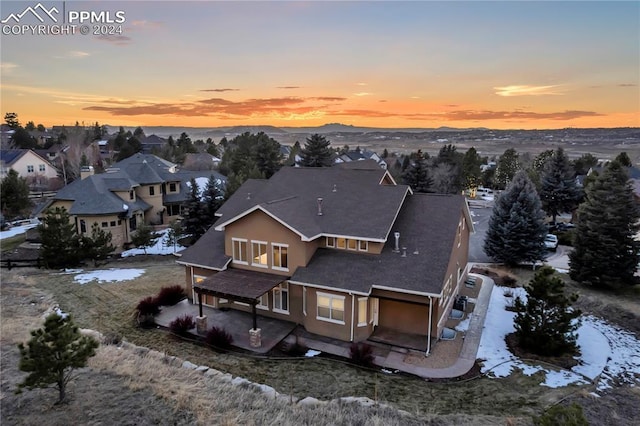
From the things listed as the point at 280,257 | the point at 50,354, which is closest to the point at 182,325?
the point at 280,257

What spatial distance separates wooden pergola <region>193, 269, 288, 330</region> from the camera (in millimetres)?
16859

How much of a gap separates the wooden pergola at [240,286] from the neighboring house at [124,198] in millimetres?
21214

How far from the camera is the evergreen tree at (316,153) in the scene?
5838 centimetres

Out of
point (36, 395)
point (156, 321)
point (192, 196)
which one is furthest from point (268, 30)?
point (36, 395)

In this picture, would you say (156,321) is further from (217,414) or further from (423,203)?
(423,203)

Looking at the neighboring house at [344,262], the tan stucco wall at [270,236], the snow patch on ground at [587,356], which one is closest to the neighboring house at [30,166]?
the neighboring house at [344,262]

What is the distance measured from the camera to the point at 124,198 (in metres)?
38.5

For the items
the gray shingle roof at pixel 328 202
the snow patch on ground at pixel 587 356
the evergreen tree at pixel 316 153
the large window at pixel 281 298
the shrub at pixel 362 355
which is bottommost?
the snow patch on ground at pixel 587 356

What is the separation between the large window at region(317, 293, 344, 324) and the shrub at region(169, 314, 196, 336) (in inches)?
239

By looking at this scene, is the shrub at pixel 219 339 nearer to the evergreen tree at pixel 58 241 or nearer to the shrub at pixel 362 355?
the shrub at pixel 362 355

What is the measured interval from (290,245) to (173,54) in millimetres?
19366

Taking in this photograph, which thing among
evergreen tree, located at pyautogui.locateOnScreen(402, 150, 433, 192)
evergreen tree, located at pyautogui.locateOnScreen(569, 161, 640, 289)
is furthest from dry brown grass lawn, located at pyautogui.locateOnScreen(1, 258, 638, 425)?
evergreen tree, located at pyautogui.locateOnScreen(402, 150, 433, 192)

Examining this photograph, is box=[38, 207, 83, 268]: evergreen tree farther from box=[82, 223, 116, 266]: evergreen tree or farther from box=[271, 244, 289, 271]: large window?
box=[271, 244, 289, 271]: large window

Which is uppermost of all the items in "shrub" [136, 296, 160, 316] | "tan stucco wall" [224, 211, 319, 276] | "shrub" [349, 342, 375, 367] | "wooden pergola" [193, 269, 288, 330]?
"tan stucco wall" [224, 211, 319, 276]
